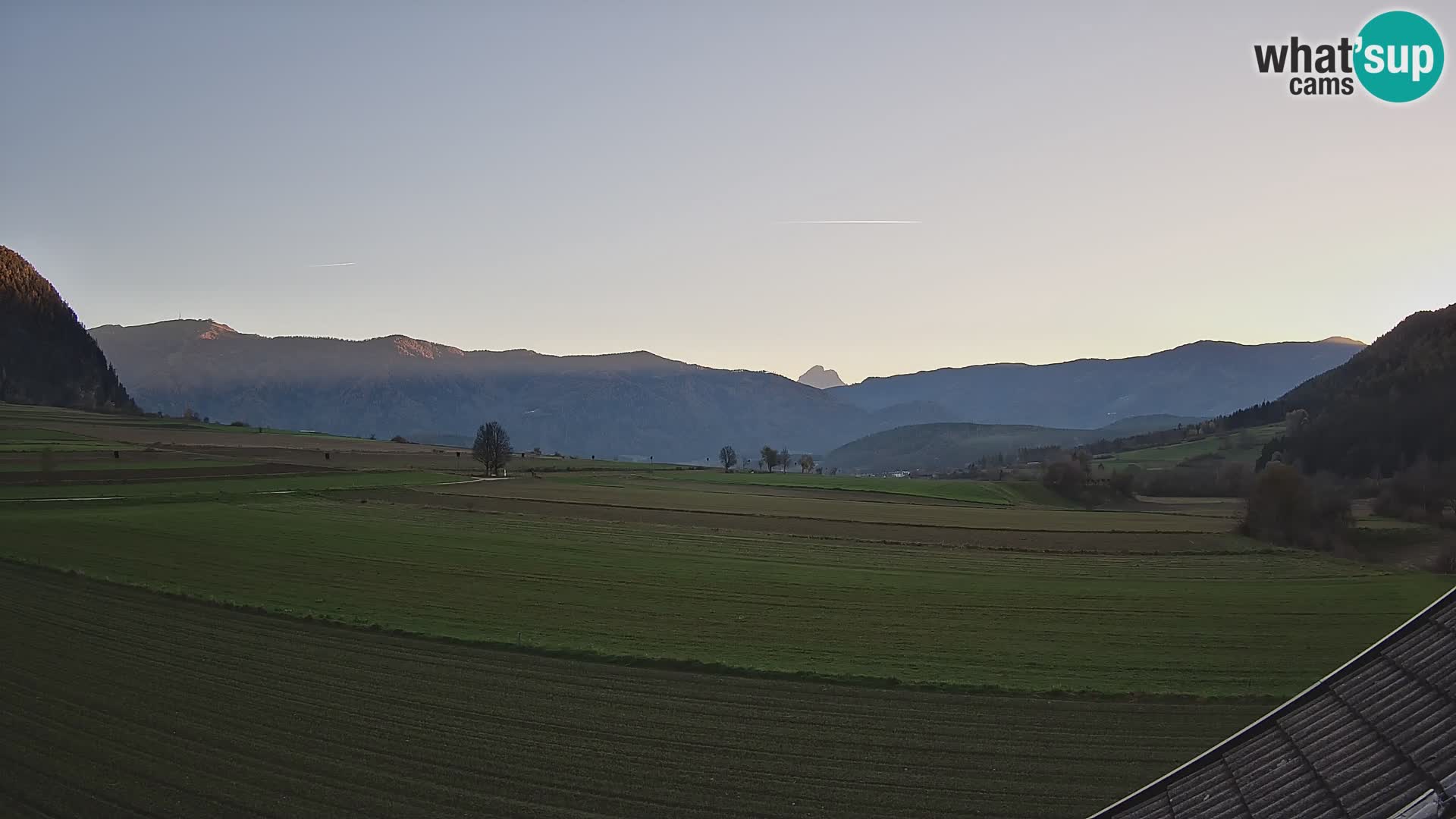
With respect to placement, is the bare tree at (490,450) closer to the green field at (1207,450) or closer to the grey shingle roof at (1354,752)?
the green field at (1207,450)

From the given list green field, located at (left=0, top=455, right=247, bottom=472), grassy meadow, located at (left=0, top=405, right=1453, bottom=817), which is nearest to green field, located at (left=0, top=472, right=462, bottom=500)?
green field, located at (left=0, top=455, right=247, bottom=472)

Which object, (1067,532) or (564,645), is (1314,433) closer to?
(1067,532)

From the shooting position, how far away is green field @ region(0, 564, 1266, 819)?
15.8 m

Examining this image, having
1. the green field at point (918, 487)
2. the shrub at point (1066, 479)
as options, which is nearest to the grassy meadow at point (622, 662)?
the green field at point (918, 487)

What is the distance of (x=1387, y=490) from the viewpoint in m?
80.6

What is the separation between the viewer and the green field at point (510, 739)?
1580 cm

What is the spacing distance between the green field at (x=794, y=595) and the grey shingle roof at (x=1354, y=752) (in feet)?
49.4

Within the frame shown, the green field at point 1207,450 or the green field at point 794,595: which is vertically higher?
the green field at point 1207,450

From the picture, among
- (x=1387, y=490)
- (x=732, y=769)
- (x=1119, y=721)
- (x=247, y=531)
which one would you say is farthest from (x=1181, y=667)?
(x=1387, y=490)

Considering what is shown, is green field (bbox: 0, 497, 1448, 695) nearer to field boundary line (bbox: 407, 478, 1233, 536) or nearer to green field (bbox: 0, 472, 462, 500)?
green field (bbox: 0, 472, 462, 500)

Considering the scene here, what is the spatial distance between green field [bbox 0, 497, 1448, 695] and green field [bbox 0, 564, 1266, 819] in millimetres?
2734

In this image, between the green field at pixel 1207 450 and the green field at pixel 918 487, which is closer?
the green field at pixel 918 487

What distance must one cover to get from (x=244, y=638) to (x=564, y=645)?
9.91 m

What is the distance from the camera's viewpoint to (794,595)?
37062mm
